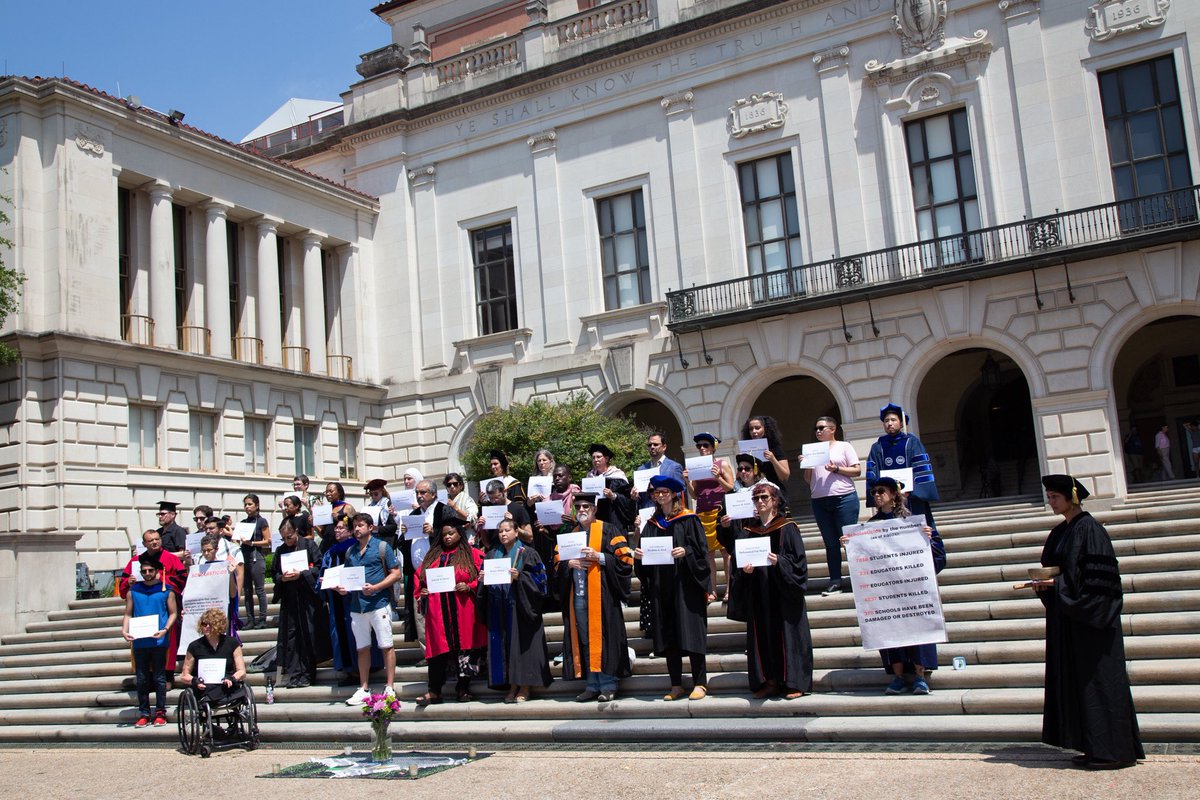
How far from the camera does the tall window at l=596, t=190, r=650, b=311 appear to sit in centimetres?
2747

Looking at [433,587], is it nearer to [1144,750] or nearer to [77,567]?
[1144,750]

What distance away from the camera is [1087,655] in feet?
27.4

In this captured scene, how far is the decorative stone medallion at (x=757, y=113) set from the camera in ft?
84.8

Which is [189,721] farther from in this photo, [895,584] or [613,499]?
[895,584]

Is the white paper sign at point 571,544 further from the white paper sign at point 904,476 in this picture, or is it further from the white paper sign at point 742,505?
the white paper sign at point 904,476

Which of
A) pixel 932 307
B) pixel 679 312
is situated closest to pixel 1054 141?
pixel 932 307

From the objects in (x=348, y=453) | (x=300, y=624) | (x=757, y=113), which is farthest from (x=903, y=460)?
(x=348, y=453)

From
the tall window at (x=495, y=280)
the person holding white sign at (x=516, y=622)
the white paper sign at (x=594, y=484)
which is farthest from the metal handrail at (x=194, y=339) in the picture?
the person holding white sign at (x=516, y=622)

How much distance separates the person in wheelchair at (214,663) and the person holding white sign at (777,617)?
576 centimetres

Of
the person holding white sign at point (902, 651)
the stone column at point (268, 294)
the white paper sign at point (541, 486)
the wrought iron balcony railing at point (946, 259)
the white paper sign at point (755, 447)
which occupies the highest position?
the stone column at point (268, 294)

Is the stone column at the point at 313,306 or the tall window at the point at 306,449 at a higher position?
the stone column at the point at 313,306

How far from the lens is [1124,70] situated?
22578mm

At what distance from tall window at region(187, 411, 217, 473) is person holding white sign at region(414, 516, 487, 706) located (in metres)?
14.3

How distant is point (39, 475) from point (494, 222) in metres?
12.9
